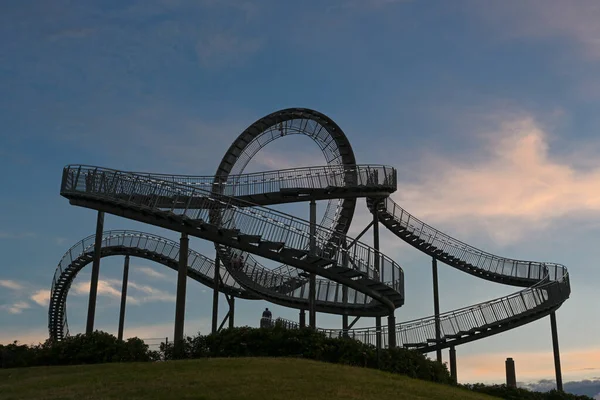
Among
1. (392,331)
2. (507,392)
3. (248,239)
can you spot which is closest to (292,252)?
(248,239)

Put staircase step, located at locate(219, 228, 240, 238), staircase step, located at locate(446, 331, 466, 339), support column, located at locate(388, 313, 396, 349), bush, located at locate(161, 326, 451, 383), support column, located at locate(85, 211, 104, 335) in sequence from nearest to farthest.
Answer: bush, located at locate(161, 326, 451, 383), staircase step, located at locate(219, 228, 240, 238), support column, located at locate(388, 313, 396, 349), staircase step, located at locate(446, 331, 466, 339), support column, located at locate(85, 211, 104, 335)

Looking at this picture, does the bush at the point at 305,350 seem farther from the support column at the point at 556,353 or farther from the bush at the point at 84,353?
the support column at the point at 556,353

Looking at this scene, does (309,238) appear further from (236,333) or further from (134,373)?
(134,373)

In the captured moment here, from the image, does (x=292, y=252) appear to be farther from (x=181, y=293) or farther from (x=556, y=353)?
(x=556, y=353)

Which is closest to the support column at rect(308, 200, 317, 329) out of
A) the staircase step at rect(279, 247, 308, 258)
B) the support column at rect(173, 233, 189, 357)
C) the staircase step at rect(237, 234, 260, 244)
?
the staircase step at rect(279, 247, 308, 258)

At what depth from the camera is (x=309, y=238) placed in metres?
27.2

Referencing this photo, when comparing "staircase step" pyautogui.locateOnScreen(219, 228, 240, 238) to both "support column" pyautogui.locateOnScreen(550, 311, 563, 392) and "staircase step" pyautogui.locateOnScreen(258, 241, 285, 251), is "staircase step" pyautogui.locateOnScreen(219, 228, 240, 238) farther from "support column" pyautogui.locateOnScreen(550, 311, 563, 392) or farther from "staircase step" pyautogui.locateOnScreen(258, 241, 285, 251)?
"support column" pyautogui.locateOnScreen(550, 311, 563, 392)

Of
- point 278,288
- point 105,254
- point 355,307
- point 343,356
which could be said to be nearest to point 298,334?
point 343,356

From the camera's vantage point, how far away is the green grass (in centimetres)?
1784

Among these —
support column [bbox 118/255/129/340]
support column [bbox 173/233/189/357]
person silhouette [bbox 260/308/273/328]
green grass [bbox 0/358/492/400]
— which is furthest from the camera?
support column [bbox 118/255/129/340]

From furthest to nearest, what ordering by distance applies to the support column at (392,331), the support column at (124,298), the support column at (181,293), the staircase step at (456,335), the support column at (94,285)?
the support column at (124,298)
the support column at (94,285)
the staircase step at (456,335)
the support column at (392,331)
the support column at (181,293)

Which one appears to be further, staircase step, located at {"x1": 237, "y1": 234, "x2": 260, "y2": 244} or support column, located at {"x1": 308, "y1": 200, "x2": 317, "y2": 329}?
support column, located at {"x1": 308, "y1": 200, "x2": 317, "y2": 329}

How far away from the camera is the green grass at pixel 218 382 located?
17.8 meters

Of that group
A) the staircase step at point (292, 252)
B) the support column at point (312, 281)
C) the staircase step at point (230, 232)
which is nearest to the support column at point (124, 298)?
the support column at point (312, 281)
